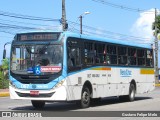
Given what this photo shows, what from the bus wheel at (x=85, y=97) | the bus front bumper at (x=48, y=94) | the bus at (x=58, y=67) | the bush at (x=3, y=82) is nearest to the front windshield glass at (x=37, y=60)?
the bus at (x=58, y=67)

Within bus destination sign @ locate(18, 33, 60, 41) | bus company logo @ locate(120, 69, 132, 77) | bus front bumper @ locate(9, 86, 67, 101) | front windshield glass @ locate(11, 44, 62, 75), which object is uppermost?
bus destination sign @ locate(18, 33, 60, 41)

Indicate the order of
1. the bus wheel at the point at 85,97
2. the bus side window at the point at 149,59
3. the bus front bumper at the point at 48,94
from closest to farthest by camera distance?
the bus front bumper at the point at 48,94 < the bus wheel at the point at 85,97 < the bus side window at the point at 149,59

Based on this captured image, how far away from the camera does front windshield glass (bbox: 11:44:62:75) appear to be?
1722 centimetres

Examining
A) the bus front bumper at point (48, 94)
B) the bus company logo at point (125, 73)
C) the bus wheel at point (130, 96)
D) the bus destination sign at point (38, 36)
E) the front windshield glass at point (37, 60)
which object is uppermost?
the bus destination sign at point (38, 36)

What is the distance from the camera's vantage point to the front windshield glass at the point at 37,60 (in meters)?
17.2

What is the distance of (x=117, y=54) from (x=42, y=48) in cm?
554

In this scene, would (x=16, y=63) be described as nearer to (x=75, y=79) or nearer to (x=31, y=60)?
(x=31, y=60)

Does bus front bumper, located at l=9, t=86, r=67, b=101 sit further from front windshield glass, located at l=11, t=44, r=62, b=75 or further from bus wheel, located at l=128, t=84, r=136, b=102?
bus wheel, located at l=128, t=84, r=136, b=102

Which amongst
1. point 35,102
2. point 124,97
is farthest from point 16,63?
point 124,97

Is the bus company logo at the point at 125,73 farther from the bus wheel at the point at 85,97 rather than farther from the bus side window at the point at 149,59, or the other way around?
the bus wheel at the point at 85,97

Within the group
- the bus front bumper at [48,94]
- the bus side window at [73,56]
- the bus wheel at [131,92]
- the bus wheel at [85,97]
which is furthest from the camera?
the bus wheel at [131,92]

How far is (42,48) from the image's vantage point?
17547 millimetres

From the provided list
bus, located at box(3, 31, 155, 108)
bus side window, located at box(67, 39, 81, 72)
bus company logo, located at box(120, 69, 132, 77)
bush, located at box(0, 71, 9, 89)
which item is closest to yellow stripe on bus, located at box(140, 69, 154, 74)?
bus company logo, located at box(120, 69, 132, 77)

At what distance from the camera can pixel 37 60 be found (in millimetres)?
17453
